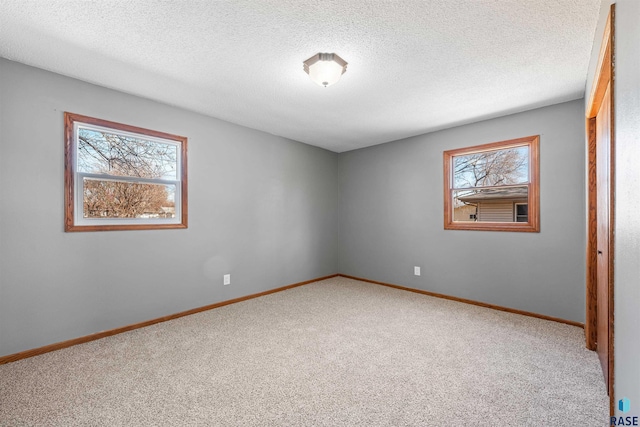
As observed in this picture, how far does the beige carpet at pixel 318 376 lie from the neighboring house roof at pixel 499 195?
4.70 ft

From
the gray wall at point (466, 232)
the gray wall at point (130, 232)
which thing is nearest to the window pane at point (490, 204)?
the gray wall at point (466, 232)

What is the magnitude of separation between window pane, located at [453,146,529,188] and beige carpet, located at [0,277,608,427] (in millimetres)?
1648

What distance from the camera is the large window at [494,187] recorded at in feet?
11.0

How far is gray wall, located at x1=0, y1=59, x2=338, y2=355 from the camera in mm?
2352

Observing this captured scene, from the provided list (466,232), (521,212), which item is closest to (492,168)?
(521,212)

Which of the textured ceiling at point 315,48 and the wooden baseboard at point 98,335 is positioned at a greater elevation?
the textured ceiling at point 315,48

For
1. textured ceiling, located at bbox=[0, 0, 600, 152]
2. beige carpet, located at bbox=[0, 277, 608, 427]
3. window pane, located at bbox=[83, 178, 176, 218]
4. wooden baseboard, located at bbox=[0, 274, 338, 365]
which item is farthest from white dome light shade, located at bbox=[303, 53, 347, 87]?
wooden baseboard, located at bbox=[0, 274, 338, 365]

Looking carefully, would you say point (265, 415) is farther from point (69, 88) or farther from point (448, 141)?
point (448, 141)

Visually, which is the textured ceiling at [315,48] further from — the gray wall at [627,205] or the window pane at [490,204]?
the window pane at [490,204]

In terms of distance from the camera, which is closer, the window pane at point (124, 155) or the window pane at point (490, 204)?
the window pane at point (124, 155)

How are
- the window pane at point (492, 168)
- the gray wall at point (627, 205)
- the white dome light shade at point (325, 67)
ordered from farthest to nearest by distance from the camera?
1. the window pane at point (492, 168)
2. the white dome light shade at point (325, 67)
3. the gray wall at point (627, 205)

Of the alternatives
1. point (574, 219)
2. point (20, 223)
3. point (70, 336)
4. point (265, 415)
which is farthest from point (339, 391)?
point (574, 219)

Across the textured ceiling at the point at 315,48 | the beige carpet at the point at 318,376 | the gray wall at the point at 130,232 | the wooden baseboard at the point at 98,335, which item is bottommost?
the beige carpet at the point at 318,376

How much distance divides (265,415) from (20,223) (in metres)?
2.46
